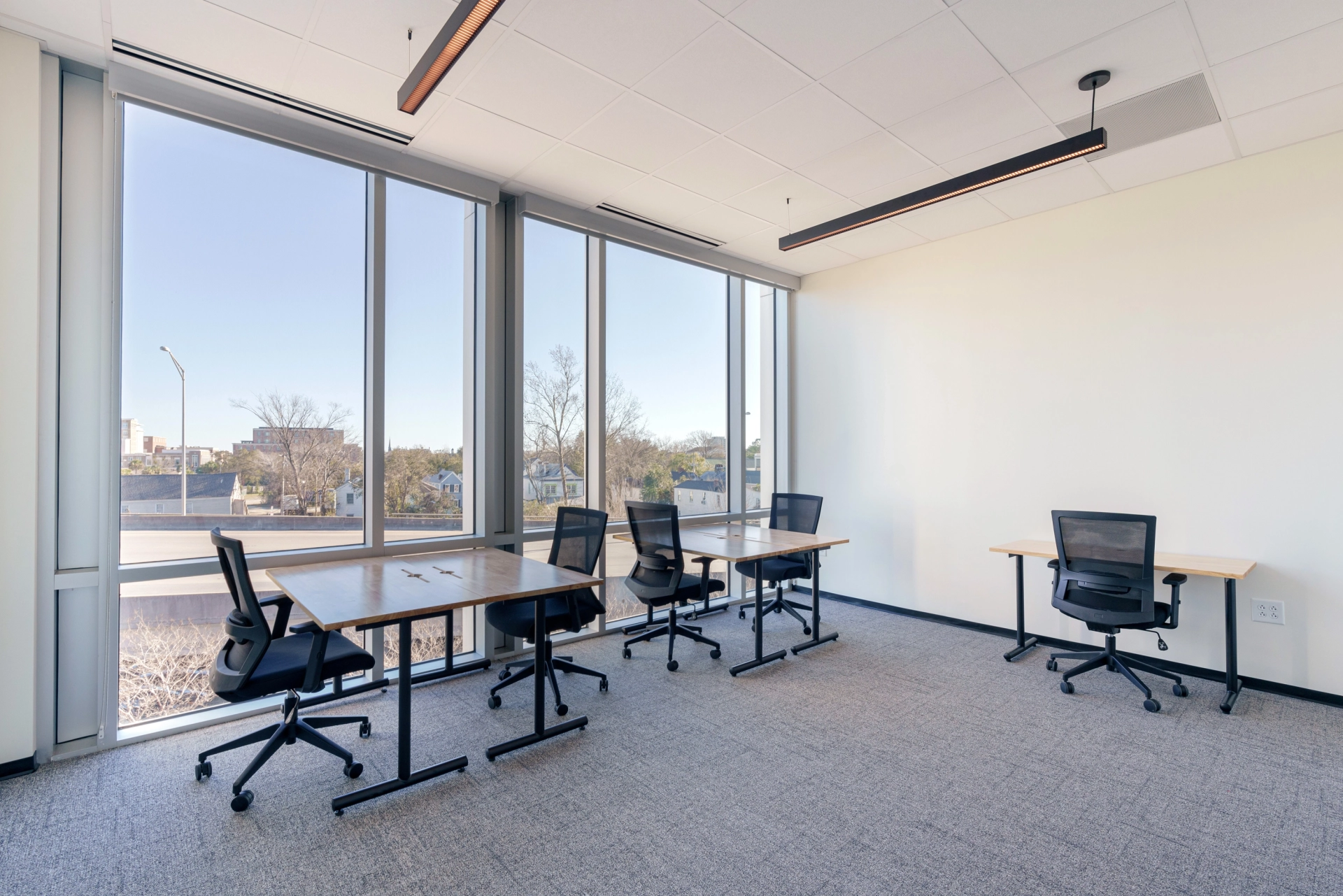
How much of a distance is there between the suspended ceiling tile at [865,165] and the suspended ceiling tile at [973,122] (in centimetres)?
9

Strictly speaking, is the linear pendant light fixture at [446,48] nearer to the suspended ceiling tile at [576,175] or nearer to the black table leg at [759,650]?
the suspended ceiling tile at [576,175]

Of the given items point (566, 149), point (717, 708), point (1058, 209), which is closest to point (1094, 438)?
point (1058, 209)

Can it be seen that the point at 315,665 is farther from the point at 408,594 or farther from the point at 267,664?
the point at 408,594

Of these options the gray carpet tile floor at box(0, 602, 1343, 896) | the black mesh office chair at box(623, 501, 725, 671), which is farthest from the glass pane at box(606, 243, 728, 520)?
the gray carpet tile floor at box(0, 602, 1343, 896)

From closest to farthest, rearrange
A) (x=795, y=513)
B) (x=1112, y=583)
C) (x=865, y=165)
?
(x=1112, y=583) < (x=865, y=165) < (x=795, y=513)

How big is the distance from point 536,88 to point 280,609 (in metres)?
2.65

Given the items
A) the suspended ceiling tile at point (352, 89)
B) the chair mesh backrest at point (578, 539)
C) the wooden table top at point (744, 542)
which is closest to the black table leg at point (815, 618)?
the wooden table top at point (744, 542)

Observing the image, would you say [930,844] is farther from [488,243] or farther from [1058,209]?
[1058,209]

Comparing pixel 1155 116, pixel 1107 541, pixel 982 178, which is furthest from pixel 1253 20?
pixel 1107 541

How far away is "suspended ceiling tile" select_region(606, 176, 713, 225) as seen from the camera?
409 cm

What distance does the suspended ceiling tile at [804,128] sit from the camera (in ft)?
10.2

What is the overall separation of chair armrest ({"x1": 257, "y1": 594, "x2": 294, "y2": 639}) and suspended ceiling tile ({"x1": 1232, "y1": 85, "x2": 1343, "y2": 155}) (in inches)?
205

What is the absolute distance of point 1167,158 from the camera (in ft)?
12.0

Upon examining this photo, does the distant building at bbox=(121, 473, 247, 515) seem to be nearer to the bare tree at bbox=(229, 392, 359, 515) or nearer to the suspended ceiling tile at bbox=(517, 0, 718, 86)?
the bare tree at bbox=(229, 392, 359, 515)
